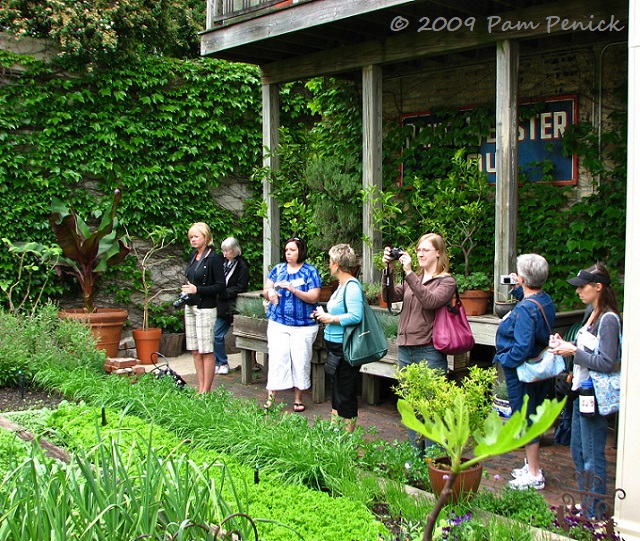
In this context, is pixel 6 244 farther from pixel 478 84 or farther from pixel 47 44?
pixel 478 84

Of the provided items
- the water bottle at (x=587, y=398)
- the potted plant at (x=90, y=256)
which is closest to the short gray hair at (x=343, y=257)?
the water bottle at (x=587, y=398)

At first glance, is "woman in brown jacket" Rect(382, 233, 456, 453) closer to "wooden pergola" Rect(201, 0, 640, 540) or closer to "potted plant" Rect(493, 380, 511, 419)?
"potted plant" Rect(493, 380, 511, 419)

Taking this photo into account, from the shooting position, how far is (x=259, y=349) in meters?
8.21

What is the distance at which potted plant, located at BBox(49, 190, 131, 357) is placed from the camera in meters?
9.11

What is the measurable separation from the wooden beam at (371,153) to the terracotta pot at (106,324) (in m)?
3.35

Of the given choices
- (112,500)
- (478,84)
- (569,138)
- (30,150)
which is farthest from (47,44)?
(112,500)

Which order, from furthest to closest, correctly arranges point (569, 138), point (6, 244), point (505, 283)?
point (6, 244)
point (569, 138)
point (505, 283)

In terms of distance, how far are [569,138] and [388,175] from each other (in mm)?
2611

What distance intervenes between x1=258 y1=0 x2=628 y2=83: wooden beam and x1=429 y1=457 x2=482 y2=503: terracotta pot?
428 centimetres

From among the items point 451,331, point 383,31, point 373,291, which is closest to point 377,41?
point 383,31

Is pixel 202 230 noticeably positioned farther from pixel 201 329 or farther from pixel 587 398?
pixel 587 398

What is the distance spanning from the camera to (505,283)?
20.4 ft

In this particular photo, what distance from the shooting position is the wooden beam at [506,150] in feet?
22.2

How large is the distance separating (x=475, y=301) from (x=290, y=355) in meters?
1.88
